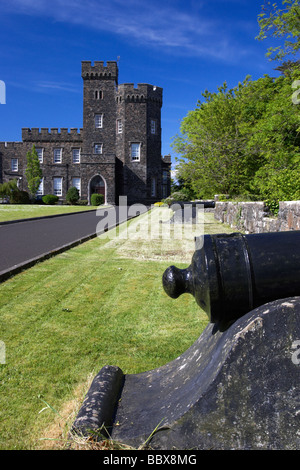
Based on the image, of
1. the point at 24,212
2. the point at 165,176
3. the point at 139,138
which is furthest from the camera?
the point at 165,176

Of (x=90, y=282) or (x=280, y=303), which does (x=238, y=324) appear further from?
(x=90, y=282)

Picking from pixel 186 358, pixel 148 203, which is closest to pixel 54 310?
pixel 186 358

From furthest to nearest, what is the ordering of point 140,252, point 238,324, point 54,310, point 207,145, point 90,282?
1. point 207,145
2. point 140,252
3. point 90,282
4. point 54,310
5. point 238,324

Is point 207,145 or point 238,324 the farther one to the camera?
point 207,145

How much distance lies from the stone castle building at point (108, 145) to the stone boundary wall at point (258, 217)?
99.3 ft

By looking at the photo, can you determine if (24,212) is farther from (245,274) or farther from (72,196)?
(245,274)

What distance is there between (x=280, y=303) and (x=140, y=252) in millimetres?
6467

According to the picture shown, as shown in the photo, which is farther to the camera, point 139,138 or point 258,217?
point 139,138

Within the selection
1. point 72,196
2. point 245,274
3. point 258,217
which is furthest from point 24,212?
point 245,274

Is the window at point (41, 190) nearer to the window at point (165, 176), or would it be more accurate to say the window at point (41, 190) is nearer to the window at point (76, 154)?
the window at point (76, 154)

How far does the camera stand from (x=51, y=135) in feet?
167

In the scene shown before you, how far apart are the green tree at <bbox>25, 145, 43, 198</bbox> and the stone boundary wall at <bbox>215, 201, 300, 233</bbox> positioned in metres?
34.4

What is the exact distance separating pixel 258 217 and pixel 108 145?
41.9 metres

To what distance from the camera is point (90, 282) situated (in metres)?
5.55
